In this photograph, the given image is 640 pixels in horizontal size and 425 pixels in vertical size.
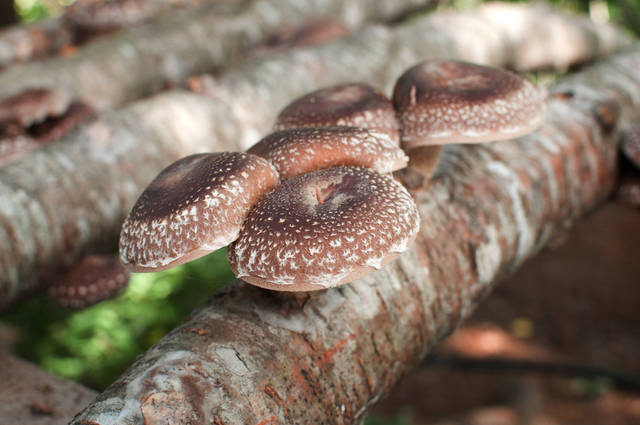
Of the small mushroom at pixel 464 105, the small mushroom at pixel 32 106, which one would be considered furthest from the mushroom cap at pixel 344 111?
the small mushroom at pixel 32 106

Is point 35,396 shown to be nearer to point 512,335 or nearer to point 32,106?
point 32,106

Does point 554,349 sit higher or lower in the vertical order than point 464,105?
lower

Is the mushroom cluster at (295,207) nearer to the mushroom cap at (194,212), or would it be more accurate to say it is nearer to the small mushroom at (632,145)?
the mushroom cap at (194,212)

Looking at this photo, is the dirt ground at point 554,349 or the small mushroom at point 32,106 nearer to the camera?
the small mushroom at point 32,106

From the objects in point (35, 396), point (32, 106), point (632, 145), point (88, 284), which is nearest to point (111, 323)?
point (88, 284)

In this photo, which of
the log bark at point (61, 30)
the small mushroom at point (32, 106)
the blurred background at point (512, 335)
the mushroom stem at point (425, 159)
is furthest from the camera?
the log bark at point (61, 30)

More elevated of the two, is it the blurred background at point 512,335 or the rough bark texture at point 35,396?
the rough bark texture at point 35,396

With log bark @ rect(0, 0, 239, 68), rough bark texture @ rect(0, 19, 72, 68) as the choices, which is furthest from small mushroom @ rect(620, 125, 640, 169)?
rough bark texture @ rect(0, 19, 72, 68)
